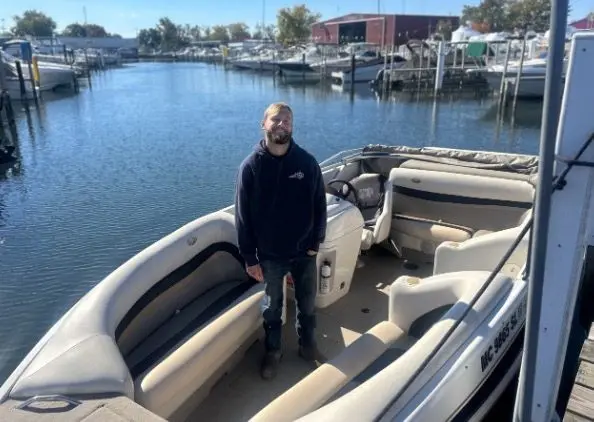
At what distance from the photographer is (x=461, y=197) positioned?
4.94 metres

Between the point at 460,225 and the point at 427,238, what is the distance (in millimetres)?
411

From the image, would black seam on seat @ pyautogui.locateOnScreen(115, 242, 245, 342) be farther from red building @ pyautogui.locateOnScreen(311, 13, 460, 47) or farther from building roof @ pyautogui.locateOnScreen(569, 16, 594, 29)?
red building @ pyautogui.locateOnScreen(311, 13, 460, 47)

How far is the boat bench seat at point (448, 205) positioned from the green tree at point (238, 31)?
11787 cm

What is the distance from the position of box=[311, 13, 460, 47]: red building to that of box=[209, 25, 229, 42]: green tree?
54.9 meters

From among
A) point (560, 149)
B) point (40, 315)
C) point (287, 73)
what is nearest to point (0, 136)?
point (40, 315)

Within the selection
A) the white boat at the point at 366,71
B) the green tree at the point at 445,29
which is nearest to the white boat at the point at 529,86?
the white boat at the point at 366,71

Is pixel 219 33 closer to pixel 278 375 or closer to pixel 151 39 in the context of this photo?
pixel 151 39

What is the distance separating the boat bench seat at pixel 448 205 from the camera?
4664mm

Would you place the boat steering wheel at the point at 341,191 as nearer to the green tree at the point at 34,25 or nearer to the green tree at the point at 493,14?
the green tree at the point at 493,14

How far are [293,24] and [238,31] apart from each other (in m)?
51.9

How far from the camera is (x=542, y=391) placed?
2219 mm

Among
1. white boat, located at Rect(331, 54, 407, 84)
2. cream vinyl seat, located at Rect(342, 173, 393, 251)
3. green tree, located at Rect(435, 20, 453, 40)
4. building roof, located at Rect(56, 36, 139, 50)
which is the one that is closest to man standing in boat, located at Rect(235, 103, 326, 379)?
cream vinyl seat, located at Rect(342, 173, 393, 251)

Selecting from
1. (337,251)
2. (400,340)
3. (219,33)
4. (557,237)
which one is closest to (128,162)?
(337,251)

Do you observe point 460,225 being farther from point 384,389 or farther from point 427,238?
point 384,389
